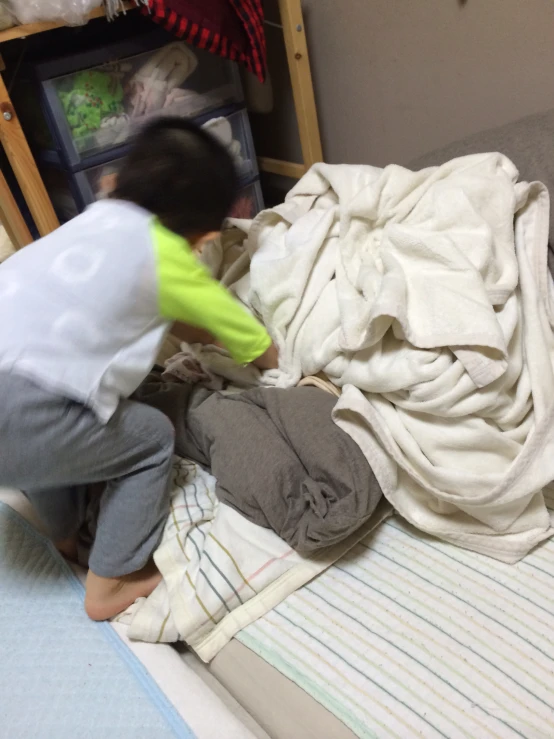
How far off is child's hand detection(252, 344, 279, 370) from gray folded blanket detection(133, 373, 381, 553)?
0.07 meters

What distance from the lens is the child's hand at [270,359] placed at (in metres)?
1.07

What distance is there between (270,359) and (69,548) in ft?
1.46

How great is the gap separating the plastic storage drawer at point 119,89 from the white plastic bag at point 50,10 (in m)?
0.10

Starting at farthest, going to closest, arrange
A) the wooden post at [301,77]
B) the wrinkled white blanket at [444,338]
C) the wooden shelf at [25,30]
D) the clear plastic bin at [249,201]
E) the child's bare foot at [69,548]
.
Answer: the clear plastic bin at [249,201] → the wooden post at [301,77] → the wooden shelf at [25,30] → the child's bare foot at [69,548] → the wrinkled white blanket at [444,338]

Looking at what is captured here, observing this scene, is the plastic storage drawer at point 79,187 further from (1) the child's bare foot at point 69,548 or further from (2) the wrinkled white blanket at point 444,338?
(1) the child's bare foot at point 69,548

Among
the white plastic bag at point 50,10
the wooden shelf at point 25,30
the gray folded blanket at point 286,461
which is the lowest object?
the gray folded blanket at point 286,461

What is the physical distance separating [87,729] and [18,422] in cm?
39

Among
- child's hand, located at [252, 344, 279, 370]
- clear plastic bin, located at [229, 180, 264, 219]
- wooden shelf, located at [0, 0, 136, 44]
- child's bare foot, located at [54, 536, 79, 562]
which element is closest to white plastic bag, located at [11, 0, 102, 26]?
wooden shelf, located at [0, 0, 136, 44]

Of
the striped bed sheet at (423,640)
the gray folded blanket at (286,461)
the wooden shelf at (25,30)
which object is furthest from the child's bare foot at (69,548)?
the wooden shelf at (25,30)

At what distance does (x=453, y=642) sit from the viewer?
0.77 m

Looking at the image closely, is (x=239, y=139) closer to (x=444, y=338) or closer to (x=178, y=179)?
(x=178, y=179)

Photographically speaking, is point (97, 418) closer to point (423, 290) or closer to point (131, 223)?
point (131, 223)

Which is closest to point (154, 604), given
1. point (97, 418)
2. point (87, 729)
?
point (87, 729)

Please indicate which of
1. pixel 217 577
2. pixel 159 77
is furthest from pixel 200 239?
pixel 159 77
